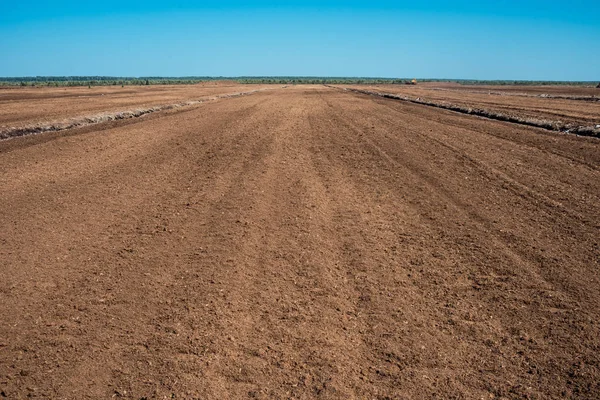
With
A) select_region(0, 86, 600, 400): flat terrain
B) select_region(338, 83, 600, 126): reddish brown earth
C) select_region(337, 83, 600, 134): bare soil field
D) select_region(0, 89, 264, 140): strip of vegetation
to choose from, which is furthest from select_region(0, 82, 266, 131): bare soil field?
select_region(338, 83, 600, 126): reddish brown earth

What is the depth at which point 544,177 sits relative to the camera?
30.2 feet

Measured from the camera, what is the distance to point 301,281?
4.98 m

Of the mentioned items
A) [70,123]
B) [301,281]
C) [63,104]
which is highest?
[63,104]

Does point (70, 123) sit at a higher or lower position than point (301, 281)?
higher

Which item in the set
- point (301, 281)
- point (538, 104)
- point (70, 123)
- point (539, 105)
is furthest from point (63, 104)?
point (538, 104)

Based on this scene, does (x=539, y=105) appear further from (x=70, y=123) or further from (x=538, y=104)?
(x=70, y=123)

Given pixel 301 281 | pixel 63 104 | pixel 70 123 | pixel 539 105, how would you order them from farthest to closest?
pixel 63 104 → pixel 539 105 → pixel 70 123 → pixel 301 281

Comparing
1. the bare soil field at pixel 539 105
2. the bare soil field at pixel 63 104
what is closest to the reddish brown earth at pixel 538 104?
the bare soil field at pixel 539 105

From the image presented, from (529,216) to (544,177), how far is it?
9.39ft

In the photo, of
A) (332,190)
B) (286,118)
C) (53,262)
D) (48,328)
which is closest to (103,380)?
(48,328)

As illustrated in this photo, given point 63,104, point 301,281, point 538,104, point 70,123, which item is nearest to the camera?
point 301,281

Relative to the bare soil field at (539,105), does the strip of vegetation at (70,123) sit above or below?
below

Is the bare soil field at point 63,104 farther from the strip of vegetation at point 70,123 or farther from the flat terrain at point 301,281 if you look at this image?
the flat terrain at point 301,281

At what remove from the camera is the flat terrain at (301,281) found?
3.51 m
